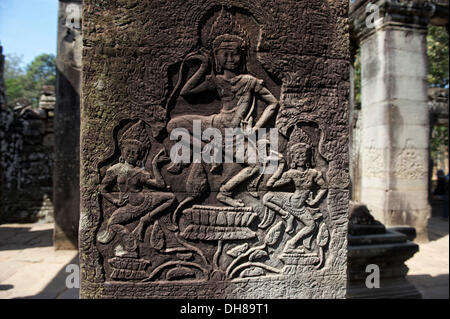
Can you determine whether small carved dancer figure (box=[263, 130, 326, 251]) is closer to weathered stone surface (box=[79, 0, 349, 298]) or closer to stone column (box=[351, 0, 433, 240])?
weathered stone surface (box=[79, 0, 349, 298])

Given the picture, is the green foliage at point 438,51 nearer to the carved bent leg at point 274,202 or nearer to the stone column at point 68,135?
the stone column at point 68,135

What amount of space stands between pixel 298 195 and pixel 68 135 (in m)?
4.43

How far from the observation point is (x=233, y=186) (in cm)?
203

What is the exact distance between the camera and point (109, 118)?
191 cm

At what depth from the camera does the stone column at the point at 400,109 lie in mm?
5633

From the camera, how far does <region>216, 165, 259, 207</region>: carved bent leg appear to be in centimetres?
203

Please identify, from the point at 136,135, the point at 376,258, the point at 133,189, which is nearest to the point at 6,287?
the point at 133,189

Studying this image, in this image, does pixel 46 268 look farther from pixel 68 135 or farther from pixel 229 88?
pixel 229 88

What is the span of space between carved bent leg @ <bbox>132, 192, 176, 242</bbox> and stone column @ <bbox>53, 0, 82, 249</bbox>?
3.63m

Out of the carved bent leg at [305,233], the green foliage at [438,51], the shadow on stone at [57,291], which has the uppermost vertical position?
the green foliage at [438,51]

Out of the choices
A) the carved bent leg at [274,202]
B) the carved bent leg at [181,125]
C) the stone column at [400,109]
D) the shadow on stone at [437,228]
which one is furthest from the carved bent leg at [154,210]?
the shadow on stone at [437,228]
